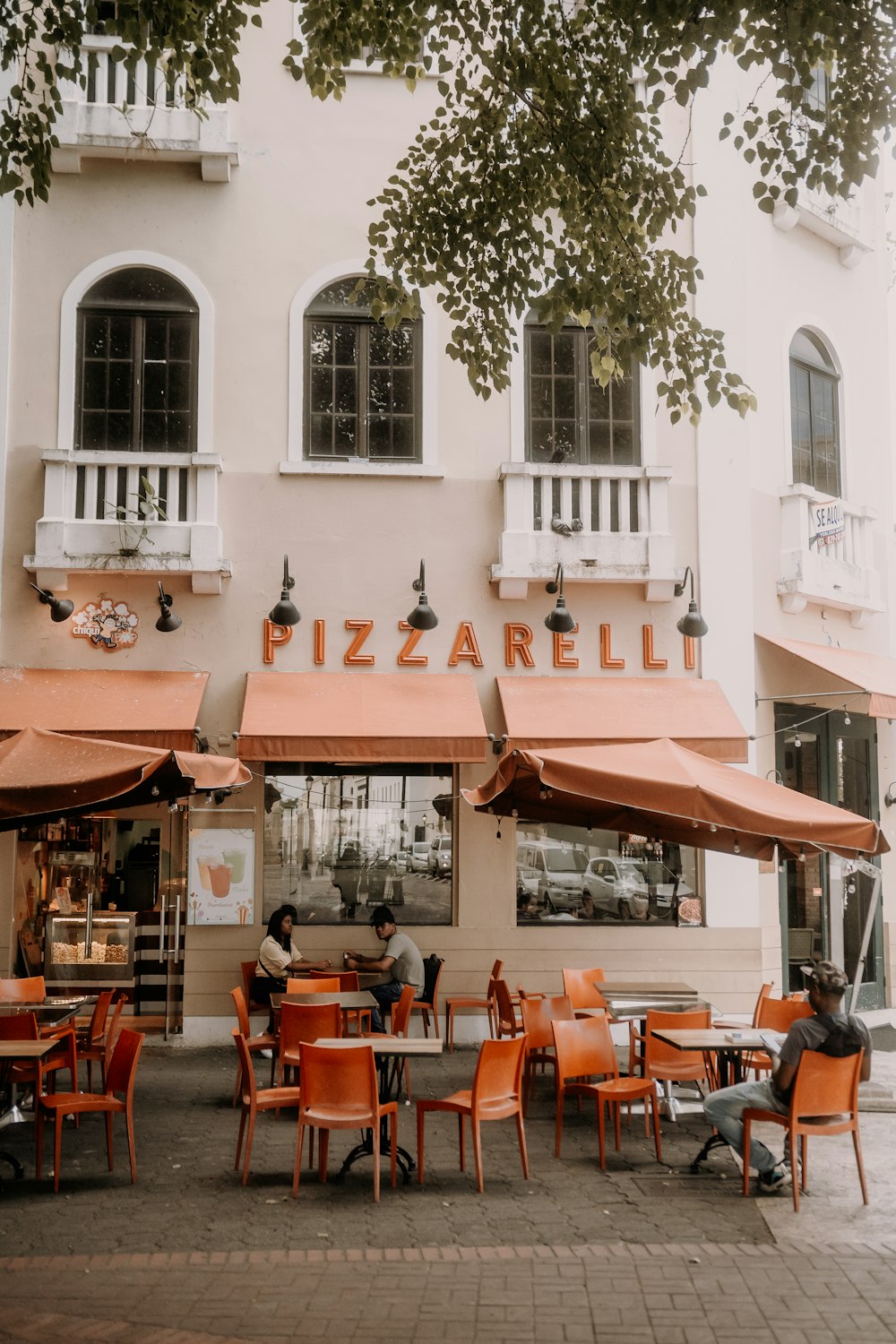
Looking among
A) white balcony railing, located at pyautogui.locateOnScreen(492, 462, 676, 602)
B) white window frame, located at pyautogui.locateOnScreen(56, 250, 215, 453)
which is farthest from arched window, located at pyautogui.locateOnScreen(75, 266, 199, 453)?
white balcony railing, located at pyautogui.locateOnScreen(492, 462, 676, 602)

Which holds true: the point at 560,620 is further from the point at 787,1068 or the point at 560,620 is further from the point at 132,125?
the point at 132,125

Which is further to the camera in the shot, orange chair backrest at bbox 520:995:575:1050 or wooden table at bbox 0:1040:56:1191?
orange chair backrest at bbox 520:995:575:1050

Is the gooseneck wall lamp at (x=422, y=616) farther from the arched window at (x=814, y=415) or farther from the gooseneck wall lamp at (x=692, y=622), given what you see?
the arched window at (x=814, y=415)

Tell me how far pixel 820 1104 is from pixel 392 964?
15.1 ft

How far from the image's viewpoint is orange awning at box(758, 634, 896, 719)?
41.4ft

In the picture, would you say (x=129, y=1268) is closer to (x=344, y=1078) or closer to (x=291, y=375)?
(x=344, y=1078)

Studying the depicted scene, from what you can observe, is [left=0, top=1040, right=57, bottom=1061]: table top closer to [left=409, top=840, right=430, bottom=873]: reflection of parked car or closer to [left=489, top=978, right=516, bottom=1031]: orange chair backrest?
[left=489, top=978, right=516, bottom=1031]: orange chair backrest

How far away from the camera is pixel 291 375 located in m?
12.9

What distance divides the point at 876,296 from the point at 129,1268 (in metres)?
13.7

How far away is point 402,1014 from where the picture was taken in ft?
32.1

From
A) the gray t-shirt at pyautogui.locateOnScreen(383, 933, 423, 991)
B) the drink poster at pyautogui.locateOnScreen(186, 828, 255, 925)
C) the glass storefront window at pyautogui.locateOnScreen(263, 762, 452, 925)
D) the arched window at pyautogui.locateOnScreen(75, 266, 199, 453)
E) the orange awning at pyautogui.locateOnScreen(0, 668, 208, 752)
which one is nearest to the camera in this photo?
the gray t-shirt at pyautogui.locateOnScreen(383, 933, 423, 991)

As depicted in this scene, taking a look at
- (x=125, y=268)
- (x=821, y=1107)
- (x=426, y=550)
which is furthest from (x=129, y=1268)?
(x=125, y=268)

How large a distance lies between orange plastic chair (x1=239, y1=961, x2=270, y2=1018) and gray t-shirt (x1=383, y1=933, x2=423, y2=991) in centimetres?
131

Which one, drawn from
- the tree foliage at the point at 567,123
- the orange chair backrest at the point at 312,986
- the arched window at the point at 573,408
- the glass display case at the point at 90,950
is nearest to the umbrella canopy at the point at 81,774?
the orange chair backrest at the point at 312,986
